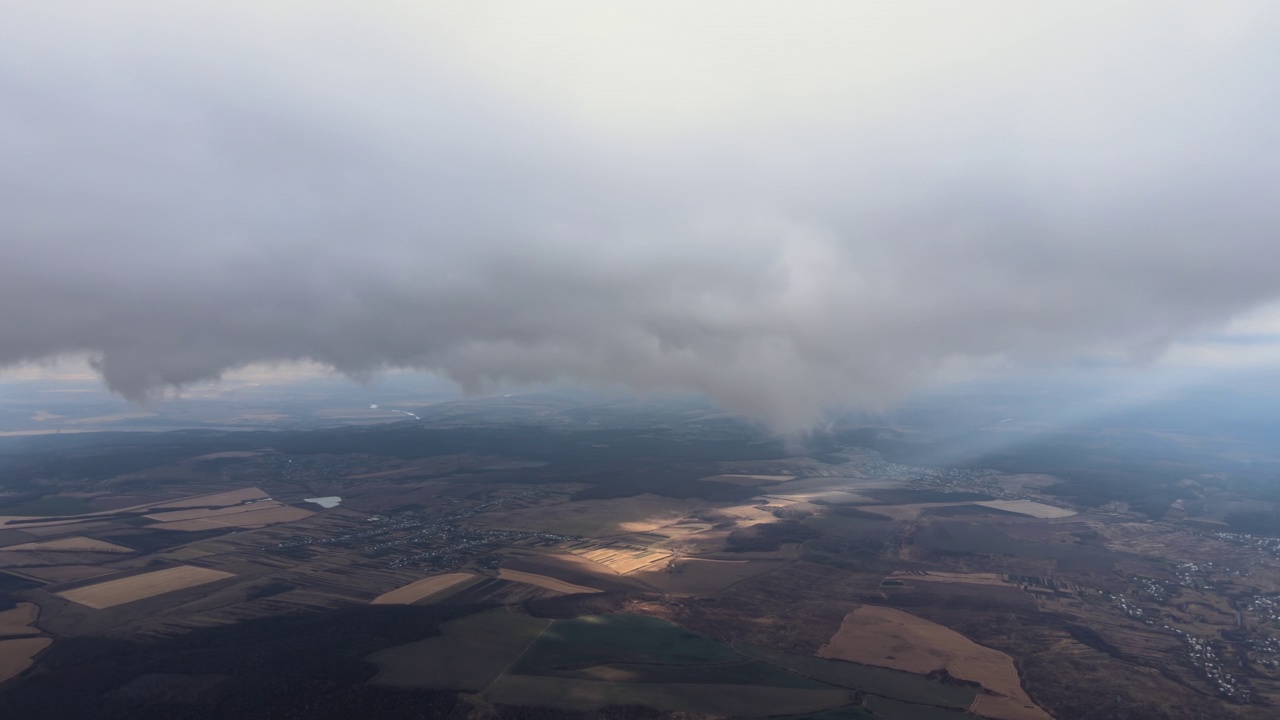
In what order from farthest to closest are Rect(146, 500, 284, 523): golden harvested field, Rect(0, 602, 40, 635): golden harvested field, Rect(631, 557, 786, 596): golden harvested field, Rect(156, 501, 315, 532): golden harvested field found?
Rect(146, 500, 284, 523): golden harvested field → Rect(156, 501, 315, 532): golden harvested field → Rect(631, 557, 786, 596): golden harvested field → Rect(0, 602, 40, 635): golden harvested field

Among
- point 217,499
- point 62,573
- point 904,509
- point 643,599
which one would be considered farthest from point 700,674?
point 217,499

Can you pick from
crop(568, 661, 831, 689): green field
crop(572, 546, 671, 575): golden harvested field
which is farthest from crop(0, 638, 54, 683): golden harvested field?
crop(572, 546, 671, 575): golden harvested field

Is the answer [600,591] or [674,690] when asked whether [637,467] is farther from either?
[674,690]

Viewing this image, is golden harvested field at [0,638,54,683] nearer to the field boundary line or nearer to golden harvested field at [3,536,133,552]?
the field boundary line

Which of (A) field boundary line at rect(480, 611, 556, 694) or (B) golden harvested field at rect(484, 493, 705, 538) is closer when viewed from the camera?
(A) field boundary line at rect(480, 611, 556, 694)

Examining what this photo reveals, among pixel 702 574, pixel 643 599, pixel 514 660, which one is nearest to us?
pixel 514 660

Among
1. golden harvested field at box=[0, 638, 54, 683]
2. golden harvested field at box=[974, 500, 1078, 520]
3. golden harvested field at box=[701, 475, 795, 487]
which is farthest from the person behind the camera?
golden harvested field at box=[701, 475, 795, 487]

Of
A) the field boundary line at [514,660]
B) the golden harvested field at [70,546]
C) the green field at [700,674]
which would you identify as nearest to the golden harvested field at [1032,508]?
the green field at [700,674]

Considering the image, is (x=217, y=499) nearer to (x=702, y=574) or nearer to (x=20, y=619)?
(x=20, y=619)
